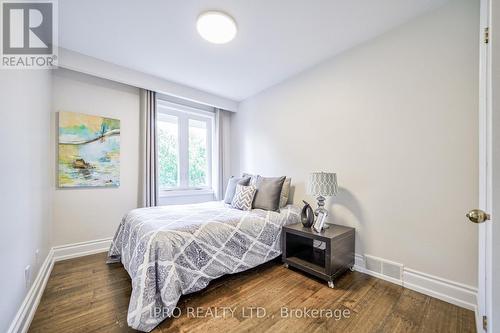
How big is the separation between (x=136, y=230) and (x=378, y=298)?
7.31ft

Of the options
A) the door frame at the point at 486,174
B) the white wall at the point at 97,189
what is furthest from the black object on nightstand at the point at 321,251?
the white wall at the point at 97,189

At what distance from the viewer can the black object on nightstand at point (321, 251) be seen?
1.91m

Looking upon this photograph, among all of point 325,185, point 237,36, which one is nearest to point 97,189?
point 237,36

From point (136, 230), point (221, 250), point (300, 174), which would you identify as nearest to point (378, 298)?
point (221, 250)

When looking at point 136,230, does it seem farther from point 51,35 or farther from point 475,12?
point 475,12

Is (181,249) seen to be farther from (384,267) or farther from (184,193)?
(184,193)

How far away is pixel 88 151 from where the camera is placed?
270 cm

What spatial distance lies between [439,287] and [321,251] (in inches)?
41.5

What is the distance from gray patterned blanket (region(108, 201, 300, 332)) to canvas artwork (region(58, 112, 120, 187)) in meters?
0.92

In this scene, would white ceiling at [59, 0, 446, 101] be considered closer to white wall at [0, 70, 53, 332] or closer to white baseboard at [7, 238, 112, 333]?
white wall at [0, 70, 53, 332]

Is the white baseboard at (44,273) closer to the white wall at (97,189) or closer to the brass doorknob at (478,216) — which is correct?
the white wall at (97,189)

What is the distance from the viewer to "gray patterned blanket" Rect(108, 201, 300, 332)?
1.47 m

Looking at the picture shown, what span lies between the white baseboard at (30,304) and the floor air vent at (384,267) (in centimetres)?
284

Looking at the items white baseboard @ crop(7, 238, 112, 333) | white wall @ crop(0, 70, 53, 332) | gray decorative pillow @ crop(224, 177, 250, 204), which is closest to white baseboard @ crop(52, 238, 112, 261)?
white baseboard @ crop(7, 238, 112, 333)
